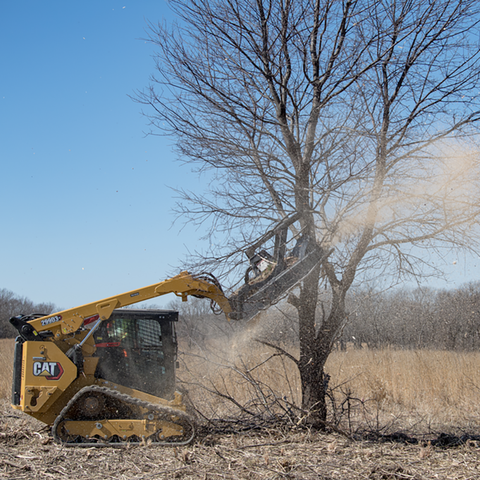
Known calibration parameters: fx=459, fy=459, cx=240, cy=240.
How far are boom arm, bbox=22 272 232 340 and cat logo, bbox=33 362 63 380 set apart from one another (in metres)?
0.38

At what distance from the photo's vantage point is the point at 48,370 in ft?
20.6

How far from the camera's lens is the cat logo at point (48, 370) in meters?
6.24

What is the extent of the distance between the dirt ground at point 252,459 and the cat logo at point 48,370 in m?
0.91

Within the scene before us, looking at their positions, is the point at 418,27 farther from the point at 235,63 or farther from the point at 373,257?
the point at 373,257

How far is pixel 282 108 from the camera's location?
6543 mm

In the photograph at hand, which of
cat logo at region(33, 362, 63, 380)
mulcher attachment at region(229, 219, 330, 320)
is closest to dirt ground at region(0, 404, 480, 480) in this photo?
cat logo at region(33, 362, 63, 380)

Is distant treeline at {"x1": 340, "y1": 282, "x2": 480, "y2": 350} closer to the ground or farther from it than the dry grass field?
farther from it

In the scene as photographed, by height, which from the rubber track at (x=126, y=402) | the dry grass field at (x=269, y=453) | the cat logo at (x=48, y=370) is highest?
the cat logo at (x=48, y=370)

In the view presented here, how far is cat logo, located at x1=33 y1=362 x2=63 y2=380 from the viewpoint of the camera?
20.5 feet

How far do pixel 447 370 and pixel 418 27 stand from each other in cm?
786

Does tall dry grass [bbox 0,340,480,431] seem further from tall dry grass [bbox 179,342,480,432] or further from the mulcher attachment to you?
the mulcher attachment

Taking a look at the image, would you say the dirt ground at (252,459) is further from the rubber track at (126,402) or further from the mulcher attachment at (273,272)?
the mulcher attachment at (273,272)

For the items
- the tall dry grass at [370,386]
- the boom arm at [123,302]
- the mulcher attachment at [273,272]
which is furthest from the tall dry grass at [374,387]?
the boom arm at [123,302]

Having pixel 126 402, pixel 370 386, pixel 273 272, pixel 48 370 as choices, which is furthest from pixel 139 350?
pixel 370 386
